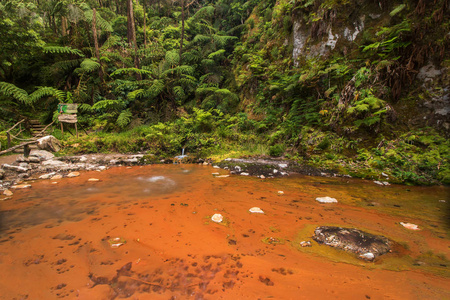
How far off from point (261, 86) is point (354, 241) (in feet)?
28.1

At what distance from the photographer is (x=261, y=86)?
9.49 metres

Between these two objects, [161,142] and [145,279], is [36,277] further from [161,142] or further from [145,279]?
[161,142]

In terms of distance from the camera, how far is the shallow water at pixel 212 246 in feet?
Result: 4.66

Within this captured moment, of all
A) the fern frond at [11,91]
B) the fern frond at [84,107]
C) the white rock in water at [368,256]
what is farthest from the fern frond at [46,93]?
the white rock in water at [368,256]

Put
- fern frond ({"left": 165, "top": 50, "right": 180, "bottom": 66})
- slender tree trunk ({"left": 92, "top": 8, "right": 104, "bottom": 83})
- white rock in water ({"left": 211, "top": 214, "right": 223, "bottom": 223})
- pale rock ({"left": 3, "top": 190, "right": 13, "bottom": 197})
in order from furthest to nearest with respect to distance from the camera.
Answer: fern frond ({"left": 165, "top": 50, "right": 180, "bottom": 66}), slender tree trunk ({"left": 92, "top": 8, "right": 104, "bottom": 83}), pale rock ({"left": 3, "top": 190, "right": 13, "bottom": 197}), white rock in water ({"left": 211, "top": 214, "right": 223, "bottom": 223})

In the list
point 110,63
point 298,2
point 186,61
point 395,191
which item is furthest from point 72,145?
point 298,2

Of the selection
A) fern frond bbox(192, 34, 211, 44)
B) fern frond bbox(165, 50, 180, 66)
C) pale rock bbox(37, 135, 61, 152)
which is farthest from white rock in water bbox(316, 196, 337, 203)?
fern frond bbox(192, 34, 211, 44)

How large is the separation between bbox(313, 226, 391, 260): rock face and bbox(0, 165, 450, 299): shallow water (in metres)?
0.08

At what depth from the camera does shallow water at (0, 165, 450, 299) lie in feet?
4.66

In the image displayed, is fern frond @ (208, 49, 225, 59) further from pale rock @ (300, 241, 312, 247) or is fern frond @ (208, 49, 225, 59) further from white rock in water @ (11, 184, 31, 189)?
pale rock @ (300, 241, 312, 247)

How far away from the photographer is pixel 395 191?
3.79 meters

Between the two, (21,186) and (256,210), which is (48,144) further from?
(256,210)

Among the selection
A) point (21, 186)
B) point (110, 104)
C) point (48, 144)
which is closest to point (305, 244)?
point (21, 186)

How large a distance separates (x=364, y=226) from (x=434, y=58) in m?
5.95
